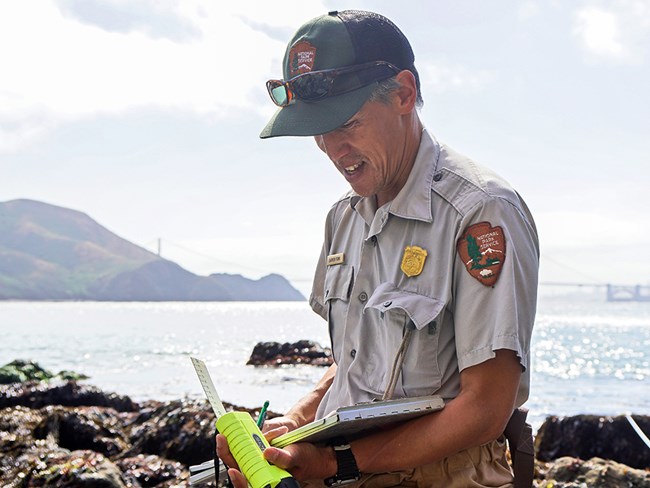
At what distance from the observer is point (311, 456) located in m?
2.61

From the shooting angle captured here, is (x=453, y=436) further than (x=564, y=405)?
No

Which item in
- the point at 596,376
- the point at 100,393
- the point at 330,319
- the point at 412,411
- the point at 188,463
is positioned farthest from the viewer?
the point at 596,376

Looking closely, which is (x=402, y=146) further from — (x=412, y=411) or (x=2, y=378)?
(x=2, y=378)

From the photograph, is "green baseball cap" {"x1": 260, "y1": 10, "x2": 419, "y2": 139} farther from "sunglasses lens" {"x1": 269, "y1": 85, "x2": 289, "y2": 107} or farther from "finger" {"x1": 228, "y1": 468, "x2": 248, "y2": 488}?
"finger" {"x1": 228, "y1": 468, "x2": 248, "y2": 488}

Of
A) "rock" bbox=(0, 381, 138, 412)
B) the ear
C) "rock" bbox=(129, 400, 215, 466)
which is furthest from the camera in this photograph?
"rock" bbox=(0, 381, 138, 412)

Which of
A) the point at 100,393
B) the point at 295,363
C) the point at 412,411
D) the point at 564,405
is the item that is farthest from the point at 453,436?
the point at 295,363

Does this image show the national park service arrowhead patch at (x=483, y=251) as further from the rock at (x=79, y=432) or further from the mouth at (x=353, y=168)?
the rock at (x=79, y=432)

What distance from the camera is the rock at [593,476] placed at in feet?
22.8

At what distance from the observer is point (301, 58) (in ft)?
9.61

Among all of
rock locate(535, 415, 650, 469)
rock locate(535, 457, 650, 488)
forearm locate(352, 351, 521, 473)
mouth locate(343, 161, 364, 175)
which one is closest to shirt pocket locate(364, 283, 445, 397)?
forearm locate(352, 351, 521, 473)

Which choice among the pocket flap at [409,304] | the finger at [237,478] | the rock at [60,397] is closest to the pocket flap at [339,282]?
the pocket flap at [409,304]

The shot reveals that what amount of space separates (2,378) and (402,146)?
70.7 feet

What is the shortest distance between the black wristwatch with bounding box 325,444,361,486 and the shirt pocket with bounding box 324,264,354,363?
518 millimetres

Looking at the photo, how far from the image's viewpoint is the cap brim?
2826 millimetres
